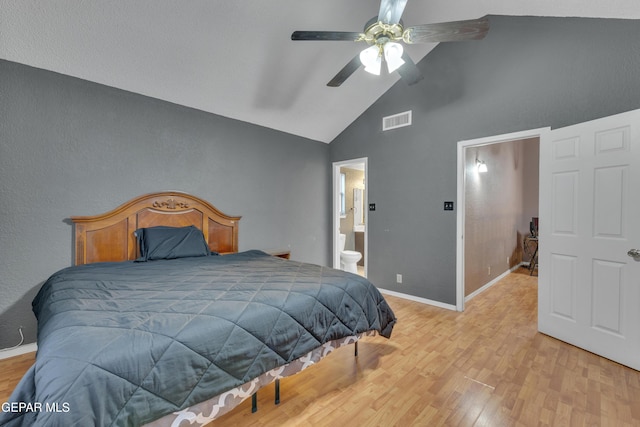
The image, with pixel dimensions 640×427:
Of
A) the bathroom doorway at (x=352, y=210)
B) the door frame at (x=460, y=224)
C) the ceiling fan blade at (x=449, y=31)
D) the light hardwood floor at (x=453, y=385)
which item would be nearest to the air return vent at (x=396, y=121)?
the door frame at (x=460, y=224)

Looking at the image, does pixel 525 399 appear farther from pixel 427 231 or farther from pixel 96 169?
pixel 96 169

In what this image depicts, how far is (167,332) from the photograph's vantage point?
1209 millimetres

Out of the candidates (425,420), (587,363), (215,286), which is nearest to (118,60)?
(215,286)

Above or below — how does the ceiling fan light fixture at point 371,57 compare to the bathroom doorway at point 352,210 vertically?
above

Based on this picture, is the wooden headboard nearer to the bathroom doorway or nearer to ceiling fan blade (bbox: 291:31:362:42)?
ceiling fan blade (bbox: 291:31:362:42)

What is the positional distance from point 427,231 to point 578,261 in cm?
147

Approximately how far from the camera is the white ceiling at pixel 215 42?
2.16 m

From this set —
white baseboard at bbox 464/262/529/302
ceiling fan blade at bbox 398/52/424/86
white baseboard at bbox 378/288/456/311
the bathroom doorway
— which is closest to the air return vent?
ceiling fan blade at bbox 398/52/424/86

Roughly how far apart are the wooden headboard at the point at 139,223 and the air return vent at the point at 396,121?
8.30ft

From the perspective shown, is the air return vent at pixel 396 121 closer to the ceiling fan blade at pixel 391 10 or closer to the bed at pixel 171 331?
the ceiling fan blade at pixel 391 10

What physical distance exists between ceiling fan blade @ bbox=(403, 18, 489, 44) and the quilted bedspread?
1.84m

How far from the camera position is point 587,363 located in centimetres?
218

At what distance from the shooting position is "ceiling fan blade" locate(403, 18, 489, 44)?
71.7 inches

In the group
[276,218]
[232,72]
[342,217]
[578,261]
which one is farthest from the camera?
[342,217]
